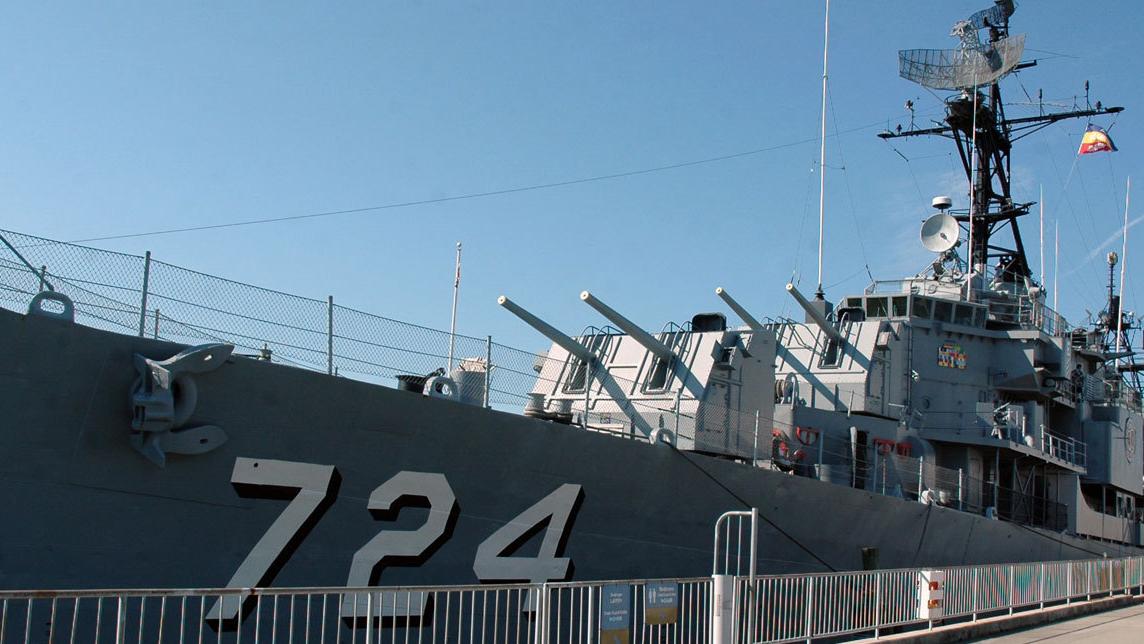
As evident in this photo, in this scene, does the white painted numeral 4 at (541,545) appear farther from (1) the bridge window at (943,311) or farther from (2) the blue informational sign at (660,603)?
(1) the bridge window at (943,311)

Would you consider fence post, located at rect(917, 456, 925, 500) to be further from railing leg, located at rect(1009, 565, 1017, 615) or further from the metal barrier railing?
the metal barrier railing

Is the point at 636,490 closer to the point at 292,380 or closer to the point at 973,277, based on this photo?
the point at 292,380

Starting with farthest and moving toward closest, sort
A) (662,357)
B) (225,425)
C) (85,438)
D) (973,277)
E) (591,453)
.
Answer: (973,277) < (662,357) < (591,453) < (225,425) < (85,438)

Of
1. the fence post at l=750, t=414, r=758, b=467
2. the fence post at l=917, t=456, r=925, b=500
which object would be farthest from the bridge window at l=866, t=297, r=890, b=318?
the fence post at l=750, t=414, r=758, b=467

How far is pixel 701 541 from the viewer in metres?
12.1

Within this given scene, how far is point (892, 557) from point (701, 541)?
166 inches

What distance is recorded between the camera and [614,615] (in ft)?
26.7

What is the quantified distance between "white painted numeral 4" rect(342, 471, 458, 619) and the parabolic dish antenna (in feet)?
45.3

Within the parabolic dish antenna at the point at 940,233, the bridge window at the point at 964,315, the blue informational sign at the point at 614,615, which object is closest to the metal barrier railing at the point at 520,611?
the blue informational sign at the point at 614,615

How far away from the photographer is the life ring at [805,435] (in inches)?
592

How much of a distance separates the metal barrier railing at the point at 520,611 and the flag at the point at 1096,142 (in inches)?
550

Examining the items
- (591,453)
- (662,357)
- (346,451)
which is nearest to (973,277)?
(662,357)

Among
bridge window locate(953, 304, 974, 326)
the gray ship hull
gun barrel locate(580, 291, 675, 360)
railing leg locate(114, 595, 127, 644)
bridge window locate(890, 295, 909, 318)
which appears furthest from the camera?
bridge window locate(953, 304, 974, 326)

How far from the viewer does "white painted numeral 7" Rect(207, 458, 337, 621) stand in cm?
813
